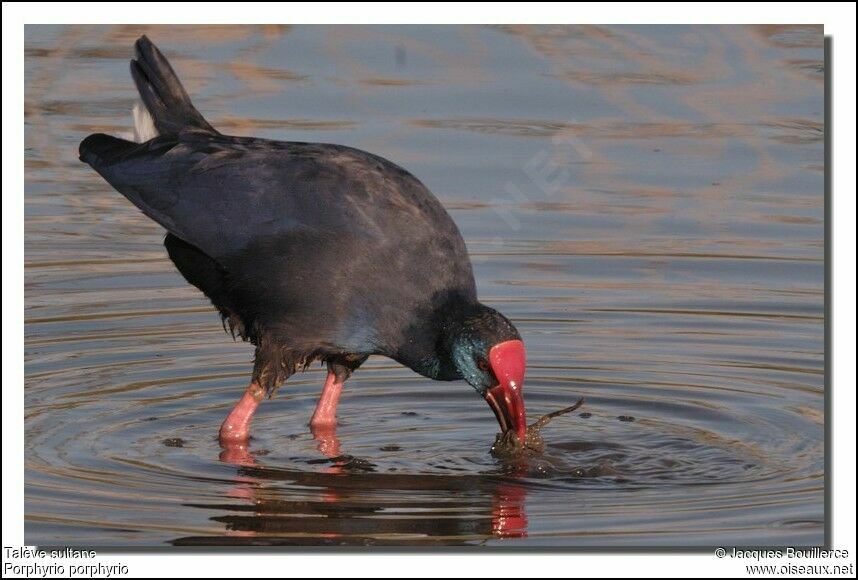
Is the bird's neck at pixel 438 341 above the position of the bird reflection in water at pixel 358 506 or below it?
above

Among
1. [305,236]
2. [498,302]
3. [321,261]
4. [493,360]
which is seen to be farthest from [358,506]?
[498,302]

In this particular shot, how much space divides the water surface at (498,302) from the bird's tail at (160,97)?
0.61 meters

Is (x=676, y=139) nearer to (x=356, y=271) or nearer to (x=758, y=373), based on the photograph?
(x=758, y=373)

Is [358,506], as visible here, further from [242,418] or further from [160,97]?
[160,97]

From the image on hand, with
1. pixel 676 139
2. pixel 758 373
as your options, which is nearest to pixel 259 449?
pixel 758 373

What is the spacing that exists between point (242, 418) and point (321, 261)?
91 cm

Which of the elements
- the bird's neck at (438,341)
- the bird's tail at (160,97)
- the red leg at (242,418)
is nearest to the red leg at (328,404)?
the red leg at (242,418)

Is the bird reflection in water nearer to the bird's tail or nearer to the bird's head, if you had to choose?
the bird's head

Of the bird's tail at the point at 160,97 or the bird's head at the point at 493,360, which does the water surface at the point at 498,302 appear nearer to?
the bird's head at the point at 493,360

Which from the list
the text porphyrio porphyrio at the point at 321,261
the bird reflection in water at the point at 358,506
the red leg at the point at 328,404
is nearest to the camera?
the bird reflection in water at the point at 358,506

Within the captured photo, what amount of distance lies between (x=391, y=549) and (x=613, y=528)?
834 millimetres

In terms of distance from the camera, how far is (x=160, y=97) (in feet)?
27.8

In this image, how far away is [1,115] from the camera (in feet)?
24.3

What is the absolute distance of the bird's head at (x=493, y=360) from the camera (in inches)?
285
